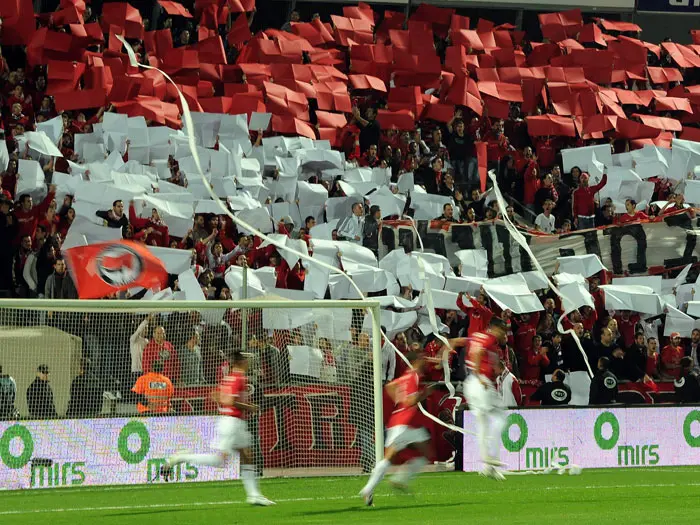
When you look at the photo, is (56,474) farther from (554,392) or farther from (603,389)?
(603,389)

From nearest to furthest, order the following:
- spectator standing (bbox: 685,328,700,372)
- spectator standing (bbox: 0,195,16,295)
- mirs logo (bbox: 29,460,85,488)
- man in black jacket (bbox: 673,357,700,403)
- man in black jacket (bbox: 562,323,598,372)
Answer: mirs logo (bbox: 29,460,85,488), spectator standing (bbox: 0,195,16,295), man in black jacket (bbox: 562,323,598,372), man in black jacket (bbox: 673,357,700,403), spectator standing (bbox: 685,328,700,372)

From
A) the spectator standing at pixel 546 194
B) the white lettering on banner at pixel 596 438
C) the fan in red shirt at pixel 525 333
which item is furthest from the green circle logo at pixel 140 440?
the spectator standing at pixel 546 194

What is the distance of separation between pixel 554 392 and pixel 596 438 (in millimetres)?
1101

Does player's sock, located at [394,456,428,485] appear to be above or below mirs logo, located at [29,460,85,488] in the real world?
above

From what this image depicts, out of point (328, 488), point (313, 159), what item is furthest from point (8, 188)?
point (328, 488)

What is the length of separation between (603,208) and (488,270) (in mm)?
2791

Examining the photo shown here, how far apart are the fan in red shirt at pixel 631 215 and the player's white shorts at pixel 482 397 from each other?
7663mm

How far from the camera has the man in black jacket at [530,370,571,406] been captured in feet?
53.3

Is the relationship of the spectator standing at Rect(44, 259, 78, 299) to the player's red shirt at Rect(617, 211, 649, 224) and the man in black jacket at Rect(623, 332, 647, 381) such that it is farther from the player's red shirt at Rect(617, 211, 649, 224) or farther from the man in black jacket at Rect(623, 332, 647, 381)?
the player's red shirt at Rect(617, 211, 649, 224)

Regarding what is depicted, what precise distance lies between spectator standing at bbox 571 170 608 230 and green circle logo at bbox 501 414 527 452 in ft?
18.8

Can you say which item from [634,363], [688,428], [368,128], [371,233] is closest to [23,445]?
[371,233]

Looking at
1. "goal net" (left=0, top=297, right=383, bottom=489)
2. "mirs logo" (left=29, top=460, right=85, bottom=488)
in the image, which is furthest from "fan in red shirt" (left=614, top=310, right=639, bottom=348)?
"mirs logo" (left=29, top=460, right=85, bottom=488)

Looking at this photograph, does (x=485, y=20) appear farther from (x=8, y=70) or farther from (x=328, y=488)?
(x=328, y=488)

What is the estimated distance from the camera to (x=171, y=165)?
1811 cm
